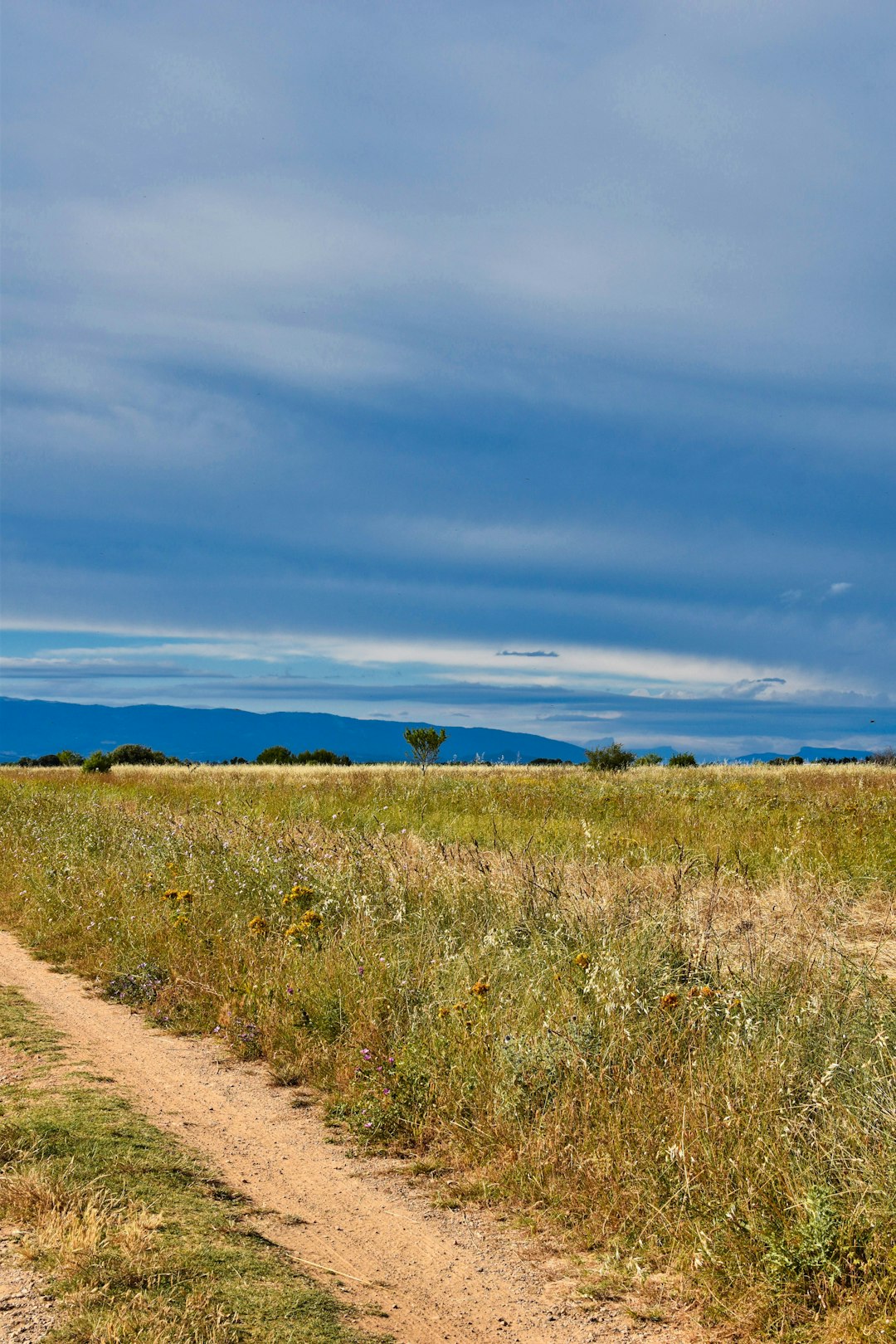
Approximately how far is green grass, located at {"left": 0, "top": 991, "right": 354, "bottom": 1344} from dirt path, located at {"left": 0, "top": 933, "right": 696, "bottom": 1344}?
22 cm

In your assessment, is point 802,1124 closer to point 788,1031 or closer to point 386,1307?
point 788,1031

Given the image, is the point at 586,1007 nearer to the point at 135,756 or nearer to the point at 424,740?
the point at 424,740

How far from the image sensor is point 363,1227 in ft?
14.9

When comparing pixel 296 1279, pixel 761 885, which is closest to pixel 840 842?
pixel 761 885

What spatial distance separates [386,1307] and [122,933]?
6.38 m

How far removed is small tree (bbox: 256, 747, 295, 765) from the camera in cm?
6116

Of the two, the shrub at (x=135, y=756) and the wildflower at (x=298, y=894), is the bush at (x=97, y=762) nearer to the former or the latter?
the shrub at (x=135, y=756)

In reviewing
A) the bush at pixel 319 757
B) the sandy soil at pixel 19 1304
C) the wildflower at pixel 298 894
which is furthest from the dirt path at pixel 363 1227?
the bush at pixel 319 757

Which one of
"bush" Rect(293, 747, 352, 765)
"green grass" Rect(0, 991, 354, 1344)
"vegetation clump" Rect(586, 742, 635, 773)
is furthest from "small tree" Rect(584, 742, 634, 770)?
"green grass" Rect(0, 991, 354, 1344)

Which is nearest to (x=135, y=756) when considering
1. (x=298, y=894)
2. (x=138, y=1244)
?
(x=298, y=894)

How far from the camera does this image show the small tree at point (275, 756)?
61156mm

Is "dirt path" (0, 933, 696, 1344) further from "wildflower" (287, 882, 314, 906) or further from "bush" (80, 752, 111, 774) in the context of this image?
"bush" (80, 752, 111, 774)

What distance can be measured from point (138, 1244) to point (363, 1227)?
1139 mm

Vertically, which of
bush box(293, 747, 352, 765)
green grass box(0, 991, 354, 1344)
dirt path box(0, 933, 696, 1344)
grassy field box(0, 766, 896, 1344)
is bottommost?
bush box(293, 747, 352, 765)
